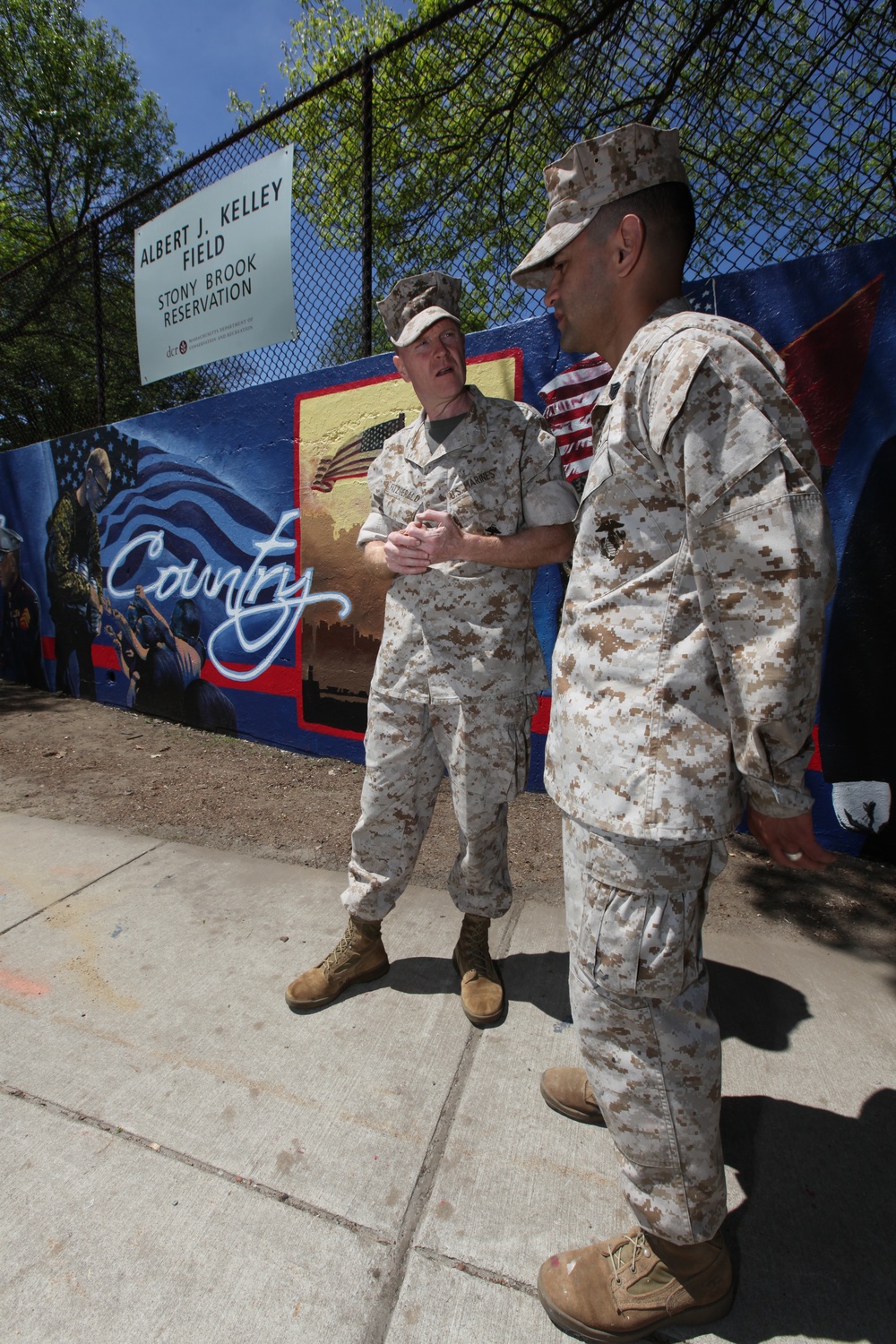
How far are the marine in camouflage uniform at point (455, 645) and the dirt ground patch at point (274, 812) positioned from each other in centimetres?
75

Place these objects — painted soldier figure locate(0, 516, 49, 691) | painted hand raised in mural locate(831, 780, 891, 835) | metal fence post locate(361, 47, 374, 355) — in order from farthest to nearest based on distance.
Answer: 1. painted soldier figure locate(0, 516, 49, 691)
2. metal fence post locate(361, 47, 374, 355)
3. painted hand raised in mural locate(831, 780, 891, 835)

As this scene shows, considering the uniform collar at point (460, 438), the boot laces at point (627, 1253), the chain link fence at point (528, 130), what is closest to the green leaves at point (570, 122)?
the chain link fence at point (528, 130)

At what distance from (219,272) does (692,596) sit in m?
4.37

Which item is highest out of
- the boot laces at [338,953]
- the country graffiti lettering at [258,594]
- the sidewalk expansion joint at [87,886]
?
the country graffiti lettering at [258,594]

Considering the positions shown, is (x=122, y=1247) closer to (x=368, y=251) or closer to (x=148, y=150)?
(x=368, y=251)

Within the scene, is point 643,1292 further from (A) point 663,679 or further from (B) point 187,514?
(B) point 187,514

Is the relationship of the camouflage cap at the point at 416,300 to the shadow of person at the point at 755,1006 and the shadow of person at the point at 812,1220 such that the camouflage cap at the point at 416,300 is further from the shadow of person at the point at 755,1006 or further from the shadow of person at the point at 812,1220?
the shadow of person at the point at 812,1220

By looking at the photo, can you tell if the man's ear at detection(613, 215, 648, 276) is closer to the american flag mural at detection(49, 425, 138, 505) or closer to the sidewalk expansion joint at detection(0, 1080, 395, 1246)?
the sidewalk expansion joint at detection(0, 1080, 395, 1246)

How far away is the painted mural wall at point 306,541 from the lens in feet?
8.14

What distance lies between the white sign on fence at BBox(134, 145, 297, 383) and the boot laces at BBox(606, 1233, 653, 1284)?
4.26 metres

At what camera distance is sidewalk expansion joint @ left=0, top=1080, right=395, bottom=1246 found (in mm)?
1331

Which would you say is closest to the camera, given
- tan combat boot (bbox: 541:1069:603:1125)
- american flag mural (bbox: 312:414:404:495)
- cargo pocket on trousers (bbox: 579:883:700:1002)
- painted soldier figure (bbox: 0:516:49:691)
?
cargo pocket on trousers (bbox: 579:883:700:1002)

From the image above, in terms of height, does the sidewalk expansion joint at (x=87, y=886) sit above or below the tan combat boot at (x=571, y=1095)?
below

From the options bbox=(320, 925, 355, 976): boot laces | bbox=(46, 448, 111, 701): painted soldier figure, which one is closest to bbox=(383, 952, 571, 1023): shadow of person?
bbox=(320, 925, 355, 976): boot laces
